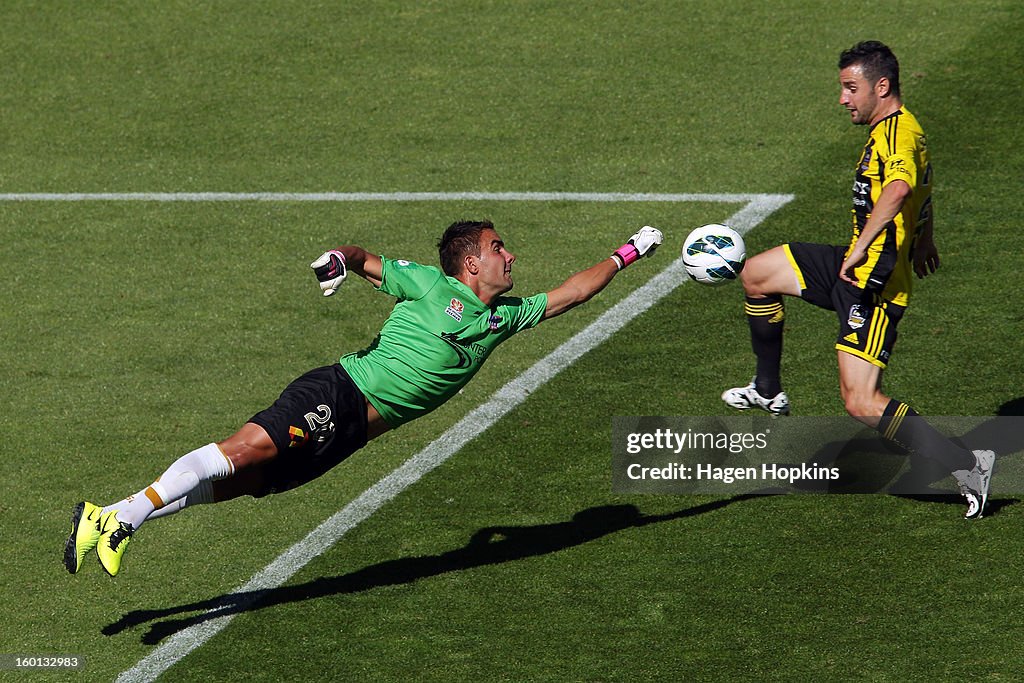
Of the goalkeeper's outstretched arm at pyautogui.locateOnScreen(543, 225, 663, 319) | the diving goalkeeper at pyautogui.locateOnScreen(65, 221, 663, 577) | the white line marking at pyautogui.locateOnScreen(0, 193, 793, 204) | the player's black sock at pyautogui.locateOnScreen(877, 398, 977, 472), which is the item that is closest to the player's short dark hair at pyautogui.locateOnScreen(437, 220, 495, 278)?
the diving goalkeeper at pyautogui.locateOnScreen(65, 221, 663, 577)

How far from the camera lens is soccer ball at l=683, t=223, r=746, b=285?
355 inches

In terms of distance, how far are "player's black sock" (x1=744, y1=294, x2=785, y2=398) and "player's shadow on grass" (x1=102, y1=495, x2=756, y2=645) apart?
78 cm

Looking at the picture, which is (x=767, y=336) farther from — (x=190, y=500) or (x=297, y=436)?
(x=190, y=500)

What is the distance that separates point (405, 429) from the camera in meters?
10.4

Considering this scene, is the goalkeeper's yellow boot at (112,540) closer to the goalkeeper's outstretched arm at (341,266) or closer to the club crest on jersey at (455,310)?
the goalkeeper's outstretched arm at (341,266)

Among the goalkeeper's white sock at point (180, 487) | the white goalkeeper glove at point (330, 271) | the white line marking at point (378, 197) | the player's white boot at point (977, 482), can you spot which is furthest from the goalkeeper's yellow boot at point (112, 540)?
the white line marking at point (378, 197)

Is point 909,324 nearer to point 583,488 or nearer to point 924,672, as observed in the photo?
point 583,488

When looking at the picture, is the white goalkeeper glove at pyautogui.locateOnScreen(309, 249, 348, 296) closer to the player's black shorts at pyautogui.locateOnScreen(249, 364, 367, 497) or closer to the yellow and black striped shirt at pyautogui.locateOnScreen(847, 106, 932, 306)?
the player's black shorts at pyautogui.locateOnScreen(249, 364, 367, 497)

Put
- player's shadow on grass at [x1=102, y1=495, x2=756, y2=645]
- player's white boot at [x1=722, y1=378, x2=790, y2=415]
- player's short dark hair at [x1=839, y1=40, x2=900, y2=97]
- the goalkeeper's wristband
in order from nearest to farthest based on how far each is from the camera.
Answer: player's shadow on grass at [x1=102, y1=495, x2=756, y2=645] < player's short dark hair at [x1=839, y1=40, x2=900, y2=97] < the goalkeeper's wristband < player's white boot at [x1=722, y1=378, x2=790, y2=415]

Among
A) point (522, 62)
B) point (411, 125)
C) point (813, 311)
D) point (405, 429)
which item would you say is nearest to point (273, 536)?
point (405, 429)

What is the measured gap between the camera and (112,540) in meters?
7.29

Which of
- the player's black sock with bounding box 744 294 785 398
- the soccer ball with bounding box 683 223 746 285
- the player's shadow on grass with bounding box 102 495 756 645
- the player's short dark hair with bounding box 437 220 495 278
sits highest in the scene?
the player's short dark hair with bounding box 437 220 495 278

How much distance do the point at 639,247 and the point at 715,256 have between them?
760 millimetres

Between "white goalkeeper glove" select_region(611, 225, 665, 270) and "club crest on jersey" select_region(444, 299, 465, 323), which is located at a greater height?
"white goalkeeper glove" select_region(611, 225, 665, 270)
